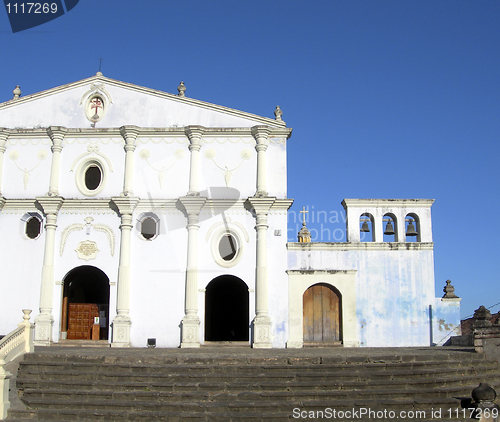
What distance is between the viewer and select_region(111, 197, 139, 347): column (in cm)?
2008

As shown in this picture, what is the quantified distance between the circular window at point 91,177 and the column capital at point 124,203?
3.60ft

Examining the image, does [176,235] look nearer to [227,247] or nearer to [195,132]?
[227,247]

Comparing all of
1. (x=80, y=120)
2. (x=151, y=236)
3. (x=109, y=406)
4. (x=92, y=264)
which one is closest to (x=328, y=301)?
(x=151, y=236)

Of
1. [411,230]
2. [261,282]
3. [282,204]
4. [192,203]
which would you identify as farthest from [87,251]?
[411,230]

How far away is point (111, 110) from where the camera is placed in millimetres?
22328

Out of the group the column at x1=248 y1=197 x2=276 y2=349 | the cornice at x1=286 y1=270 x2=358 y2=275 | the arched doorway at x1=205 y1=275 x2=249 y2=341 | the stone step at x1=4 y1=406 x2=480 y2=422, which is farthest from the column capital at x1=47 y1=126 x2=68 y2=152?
the stone step at x1=4 y1=406 x2=480 y2=422

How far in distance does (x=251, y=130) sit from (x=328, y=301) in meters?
7.15

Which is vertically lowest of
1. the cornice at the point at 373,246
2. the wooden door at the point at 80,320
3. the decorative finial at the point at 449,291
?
the wooden door at the point at 80,320

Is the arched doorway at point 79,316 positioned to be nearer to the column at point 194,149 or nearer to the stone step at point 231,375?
the column at point 194,149

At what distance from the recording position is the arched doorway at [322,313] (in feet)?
67.5

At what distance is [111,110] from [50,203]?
173 inches

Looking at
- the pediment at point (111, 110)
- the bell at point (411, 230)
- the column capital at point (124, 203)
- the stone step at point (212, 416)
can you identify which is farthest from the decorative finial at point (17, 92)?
the bell at point (411, 230)

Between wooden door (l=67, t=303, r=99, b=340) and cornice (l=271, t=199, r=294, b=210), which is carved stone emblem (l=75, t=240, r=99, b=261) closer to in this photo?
wooden door (l=67, t=303, r=99, b=340)

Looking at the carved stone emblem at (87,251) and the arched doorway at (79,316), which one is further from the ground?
the carved stone emblem at (87,251)
